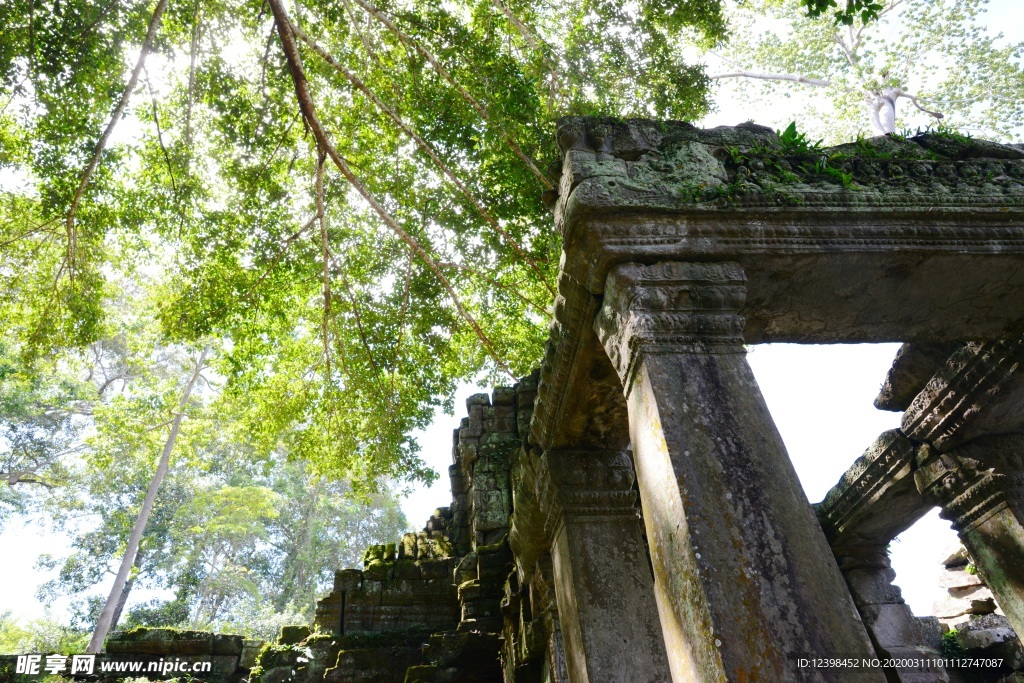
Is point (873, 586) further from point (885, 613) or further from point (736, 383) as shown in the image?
point (736, 383)

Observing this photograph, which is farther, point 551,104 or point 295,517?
point 295,517

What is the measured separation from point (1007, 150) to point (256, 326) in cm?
864

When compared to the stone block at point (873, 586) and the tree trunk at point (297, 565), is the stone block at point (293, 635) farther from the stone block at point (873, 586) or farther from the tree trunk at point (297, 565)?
the tree trunk at point (297, 565)

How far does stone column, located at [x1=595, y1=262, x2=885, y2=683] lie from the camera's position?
1.82 metres

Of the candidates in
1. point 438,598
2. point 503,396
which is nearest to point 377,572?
point 438,598

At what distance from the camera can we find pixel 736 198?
2.71 m

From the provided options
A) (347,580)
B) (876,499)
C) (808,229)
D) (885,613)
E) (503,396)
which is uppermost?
(503,396)

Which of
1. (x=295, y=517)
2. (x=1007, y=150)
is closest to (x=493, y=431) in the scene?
(x=1007, y=150)

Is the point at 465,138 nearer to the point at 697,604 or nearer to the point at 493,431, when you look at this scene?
the point at 493,431

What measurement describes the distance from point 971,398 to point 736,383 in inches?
109

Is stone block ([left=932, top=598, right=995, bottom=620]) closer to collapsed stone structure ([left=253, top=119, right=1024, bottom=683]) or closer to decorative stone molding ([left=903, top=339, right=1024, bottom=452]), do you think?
collapsed stone structure ([left=253, top=119, right=1024, bottom=683])

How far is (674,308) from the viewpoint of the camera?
2482 millimetres

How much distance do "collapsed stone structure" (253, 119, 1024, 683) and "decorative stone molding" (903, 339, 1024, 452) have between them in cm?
2

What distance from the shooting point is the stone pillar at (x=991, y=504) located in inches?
159
